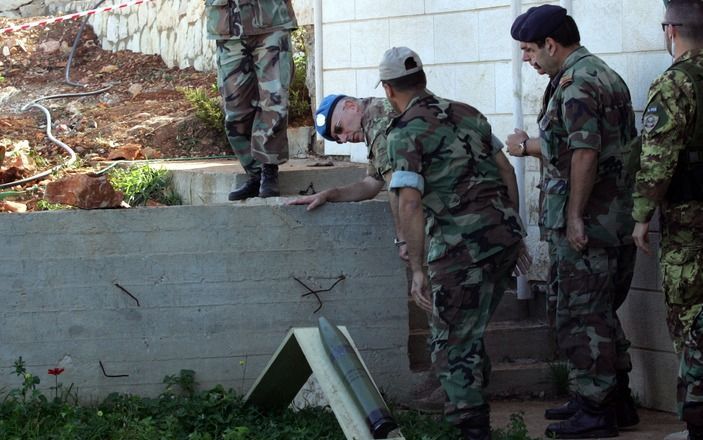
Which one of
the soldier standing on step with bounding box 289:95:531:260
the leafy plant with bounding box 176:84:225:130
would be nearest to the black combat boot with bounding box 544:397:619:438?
the soldier standing on step with bounding box 289:95:531:260

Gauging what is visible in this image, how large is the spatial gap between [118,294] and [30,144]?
3.30 meters

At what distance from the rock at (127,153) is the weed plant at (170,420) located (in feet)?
9.48

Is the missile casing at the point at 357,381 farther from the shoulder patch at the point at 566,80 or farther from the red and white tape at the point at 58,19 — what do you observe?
the red and white tape at the point at 58,19

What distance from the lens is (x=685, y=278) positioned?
210 inches

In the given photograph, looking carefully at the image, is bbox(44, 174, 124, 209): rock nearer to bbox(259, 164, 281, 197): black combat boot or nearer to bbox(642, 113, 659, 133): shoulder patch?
bbox(259, 164, 281, 197): black combat boot

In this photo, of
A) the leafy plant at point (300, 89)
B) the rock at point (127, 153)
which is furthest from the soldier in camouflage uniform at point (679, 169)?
the rock at point (127, 153)

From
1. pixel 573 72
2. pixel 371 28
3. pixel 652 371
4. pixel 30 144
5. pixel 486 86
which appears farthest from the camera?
pixel 30 144

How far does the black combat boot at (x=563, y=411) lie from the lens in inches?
239

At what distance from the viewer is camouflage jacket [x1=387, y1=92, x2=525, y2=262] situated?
5.27 m

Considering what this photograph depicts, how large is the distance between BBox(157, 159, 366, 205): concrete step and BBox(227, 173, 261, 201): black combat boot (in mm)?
307

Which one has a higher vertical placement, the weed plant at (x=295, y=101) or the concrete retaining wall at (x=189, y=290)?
the weed plant at (x=295, y=101)

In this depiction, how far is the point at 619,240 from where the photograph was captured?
5.76 meters

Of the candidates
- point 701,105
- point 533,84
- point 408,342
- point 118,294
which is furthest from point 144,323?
point 701,105

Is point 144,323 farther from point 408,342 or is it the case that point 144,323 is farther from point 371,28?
point 371,28
